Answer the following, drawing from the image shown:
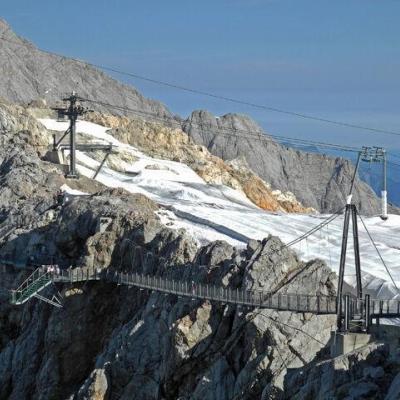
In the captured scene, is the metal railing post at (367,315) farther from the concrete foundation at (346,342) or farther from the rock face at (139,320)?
the rock face at (139,320)

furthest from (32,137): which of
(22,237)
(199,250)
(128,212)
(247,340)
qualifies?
(247,340)

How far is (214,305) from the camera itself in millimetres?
58625

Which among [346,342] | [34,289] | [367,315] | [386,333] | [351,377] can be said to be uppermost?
[34,289]

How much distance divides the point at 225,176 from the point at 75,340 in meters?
→ 70.7

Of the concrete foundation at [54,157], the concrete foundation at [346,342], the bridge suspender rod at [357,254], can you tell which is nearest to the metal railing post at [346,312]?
the concrete foundation at [346,342]

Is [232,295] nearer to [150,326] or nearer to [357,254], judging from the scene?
[357,254]

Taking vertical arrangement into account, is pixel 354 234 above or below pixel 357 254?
above

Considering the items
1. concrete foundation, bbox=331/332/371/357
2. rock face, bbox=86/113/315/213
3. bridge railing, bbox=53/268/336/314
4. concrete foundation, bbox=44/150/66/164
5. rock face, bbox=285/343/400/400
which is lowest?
rock face, bbox=285/343/400/400

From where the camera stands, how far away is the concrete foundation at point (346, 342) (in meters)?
47.6

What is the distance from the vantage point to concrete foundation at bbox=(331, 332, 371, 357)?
1875 inches

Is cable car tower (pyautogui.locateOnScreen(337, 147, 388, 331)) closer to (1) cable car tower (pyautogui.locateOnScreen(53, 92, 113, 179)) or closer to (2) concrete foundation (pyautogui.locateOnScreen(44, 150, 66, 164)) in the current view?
(1) cable car tower (pyautogui.locateOnScreen(53, 92, 113, 179))

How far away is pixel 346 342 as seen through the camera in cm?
4769

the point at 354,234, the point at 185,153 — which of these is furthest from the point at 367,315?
the point at 185,153

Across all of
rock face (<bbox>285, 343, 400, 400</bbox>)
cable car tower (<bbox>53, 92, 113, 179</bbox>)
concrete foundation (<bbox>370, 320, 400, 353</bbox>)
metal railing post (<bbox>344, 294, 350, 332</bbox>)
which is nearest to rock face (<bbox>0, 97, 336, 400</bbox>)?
metal railing post (<bbox>344, 294, 350, 332</bbox>)
